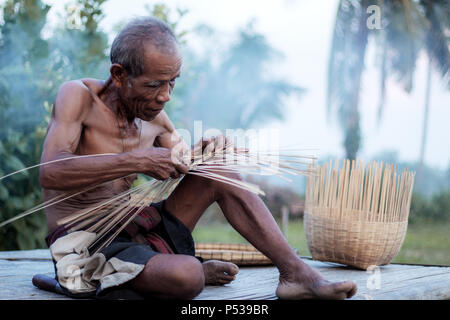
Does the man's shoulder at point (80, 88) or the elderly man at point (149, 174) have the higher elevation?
the man's shoulder at point (80, 88)

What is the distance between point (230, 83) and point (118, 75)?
647 inches

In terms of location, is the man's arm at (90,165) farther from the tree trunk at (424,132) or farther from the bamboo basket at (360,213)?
the tree trunk at (424,132)

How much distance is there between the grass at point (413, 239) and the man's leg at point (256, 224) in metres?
3.29

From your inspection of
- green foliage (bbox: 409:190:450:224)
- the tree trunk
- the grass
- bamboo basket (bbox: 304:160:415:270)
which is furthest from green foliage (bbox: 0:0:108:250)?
the tree trunk

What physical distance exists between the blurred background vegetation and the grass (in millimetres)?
19

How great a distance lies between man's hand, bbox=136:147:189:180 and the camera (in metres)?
1.61

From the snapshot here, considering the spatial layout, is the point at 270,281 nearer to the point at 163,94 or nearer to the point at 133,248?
the point at 133,248

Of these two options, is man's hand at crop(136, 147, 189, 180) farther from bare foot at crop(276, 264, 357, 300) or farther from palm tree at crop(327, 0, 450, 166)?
palm tree at crop(327, 0, 450, 166)

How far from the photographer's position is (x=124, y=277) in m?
1.55

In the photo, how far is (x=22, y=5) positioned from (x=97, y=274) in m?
2.57

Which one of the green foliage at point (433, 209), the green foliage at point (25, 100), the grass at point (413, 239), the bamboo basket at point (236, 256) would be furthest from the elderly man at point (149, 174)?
the green foliage at point (433, 209)

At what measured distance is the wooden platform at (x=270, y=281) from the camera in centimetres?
178
